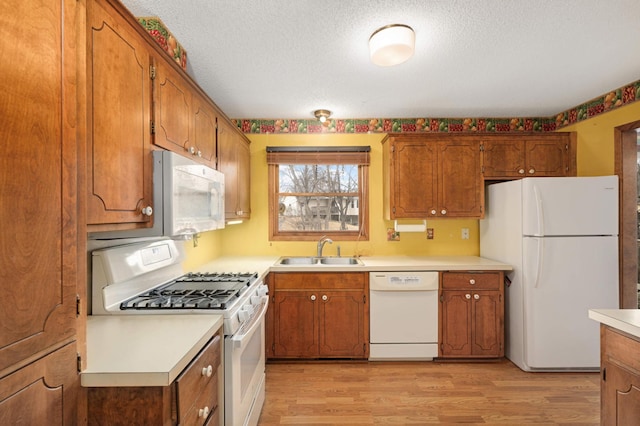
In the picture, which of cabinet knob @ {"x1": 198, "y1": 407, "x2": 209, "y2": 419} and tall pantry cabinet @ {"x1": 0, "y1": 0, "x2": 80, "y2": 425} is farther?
cabinet knob @ {"x1": 198, "y1": 407, "x2": 209, "y2": 419}

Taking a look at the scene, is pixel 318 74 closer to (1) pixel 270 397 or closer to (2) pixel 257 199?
(2) pixel 257 199

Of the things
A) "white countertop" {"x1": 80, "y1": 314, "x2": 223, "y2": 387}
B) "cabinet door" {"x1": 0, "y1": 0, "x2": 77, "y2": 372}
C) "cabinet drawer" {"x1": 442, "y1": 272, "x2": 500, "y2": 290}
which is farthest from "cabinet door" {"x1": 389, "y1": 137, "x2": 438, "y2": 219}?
"cabinet door" {"x1": 0, "y1": 0, "x2": 77, "y2": 372}

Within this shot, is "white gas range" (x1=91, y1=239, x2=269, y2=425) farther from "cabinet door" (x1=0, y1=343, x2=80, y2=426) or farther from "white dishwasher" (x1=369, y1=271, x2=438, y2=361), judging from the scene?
"white dishwasher" (x1=369, y1=271, x2=438, y2=361)

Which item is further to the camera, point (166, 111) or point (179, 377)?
point (166, 111)

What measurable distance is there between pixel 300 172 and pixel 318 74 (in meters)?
1.33

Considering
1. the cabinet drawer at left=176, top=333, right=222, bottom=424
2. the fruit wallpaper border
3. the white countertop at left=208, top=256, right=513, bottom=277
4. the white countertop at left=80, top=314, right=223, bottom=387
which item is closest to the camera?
the white countertop at left=80, top=314, right=223, bottom=387

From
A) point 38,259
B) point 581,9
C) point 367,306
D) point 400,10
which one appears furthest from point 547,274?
point 38,259

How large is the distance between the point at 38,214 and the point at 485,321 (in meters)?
3.12

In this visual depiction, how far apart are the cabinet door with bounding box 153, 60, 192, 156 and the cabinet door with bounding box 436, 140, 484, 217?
227 cm

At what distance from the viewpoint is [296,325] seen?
281 centimetres

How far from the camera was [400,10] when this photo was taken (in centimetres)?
161

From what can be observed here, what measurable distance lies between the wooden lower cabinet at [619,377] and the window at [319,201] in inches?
86.2

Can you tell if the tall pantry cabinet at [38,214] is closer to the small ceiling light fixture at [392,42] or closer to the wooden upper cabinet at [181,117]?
the wooden upper cabinet at [181,117]

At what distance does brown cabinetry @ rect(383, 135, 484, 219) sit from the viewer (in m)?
3.07
